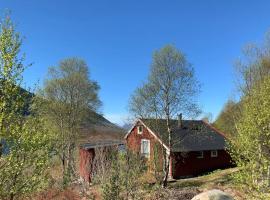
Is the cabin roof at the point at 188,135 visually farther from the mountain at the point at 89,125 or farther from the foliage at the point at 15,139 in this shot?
the foliage at the point at 15,139

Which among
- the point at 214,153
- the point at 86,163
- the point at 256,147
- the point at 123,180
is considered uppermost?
the point at 256,147

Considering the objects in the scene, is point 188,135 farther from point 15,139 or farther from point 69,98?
point 15,139

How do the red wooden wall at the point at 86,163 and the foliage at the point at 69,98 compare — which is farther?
the foliage at the point at 69,98

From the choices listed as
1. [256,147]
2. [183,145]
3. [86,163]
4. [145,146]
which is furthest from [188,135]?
[256,147]

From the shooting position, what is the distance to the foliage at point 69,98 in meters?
41.8

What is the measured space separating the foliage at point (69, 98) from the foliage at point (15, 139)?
98.3 feet

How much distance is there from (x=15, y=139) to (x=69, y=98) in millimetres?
33750

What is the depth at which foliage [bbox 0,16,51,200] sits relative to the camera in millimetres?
10062

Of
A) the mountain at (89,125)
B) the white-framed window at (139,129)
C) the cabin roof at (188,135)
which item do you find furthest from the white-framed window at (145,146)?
the mountain at (89,125)

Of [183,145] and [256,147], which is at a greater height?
[183,145]

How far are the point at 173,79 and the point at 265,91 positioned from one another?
58.7 ft

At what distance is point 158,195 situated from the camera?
22109mm

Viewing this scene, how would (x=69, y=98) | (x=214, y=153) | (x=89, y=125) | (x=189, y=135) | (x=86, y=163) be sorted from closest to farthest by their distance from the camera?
(x=86, y=163), (x=189, y=135), (x=214, y=153), (x=69, y=98), (x=89, y=125)

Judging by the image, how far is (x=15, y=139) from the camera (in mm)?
10109
